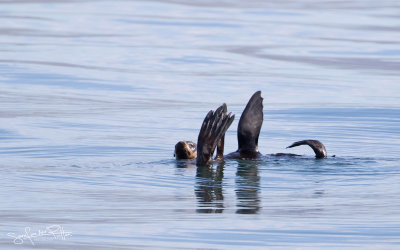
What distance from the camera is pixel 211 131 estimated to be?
29.7 ft

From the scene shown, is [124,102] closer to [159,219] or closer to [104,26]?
[159,219]

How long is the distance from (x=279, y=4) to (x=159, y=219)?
80.2 feet

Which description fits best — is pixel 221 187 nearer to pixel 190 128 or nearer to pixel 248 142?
pixel 248 142

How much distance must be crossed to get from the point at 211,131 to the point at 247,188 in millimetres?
963

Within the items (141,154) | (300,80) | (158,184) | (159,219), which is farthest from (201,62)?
(159,219)

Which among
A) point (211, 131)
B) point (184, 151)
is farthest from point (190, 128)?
point (211, 131)

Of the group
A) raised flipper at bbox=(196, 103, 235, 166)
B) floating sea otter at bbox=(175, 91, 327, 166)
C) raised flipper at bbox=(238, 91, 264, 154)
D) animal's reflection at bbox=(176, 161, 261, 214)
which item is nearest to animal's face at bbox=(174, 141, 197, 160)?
floating sea otter at bbox=(175, 91, 327, 166)

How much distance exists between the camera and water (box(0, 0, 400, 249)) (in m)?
6.78

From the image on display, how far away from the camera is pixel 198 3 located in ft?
101

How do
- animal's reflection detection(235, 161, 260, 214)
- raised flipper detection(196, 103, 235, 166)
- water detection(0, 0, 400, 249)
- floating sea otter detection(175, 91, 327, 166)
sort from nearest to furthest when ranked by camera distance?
1. water detection(0, 0, 400, 249)
2. animal's reflection detection(235, 161, 260, 214)
3. raised flipper detection(196, 103, 235, 166)
4. floating sea otter detection(175, 91, 327, 166)

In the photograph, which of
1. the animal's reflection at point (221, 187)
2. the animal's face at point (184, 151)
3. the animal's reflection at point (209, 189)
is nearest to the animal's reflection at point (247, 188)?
the animal's reflection at point (221, 187)

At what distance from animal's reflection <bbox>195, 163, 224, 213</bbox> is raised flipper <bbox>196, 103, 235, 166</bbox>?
0.16m

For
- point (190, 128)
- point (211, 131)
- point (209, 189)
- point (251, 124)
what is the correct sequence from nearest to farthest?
point (209, 189), point (211, 131), point (251, 124), point (190, 128)

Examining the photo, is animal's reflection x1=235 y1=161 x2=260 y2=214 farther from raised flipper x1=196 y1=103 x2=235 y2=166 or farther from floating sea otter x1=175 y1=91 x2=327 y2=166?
raised flipper x1=196 y1=103 x2=235 y2=166
